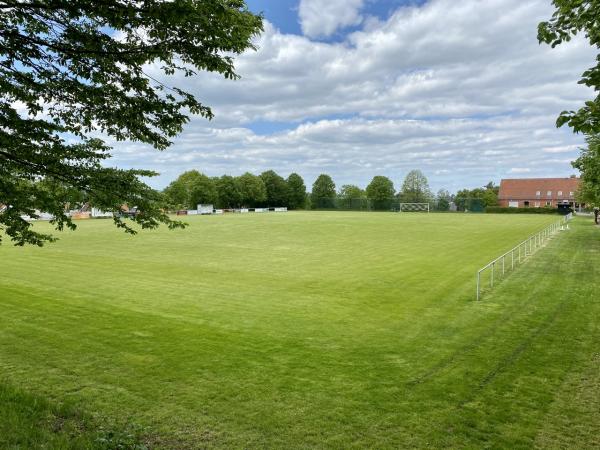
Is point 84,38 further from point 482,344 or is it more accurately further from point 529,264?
point 529,264

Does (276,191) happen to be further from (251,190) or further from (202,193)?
(202,193)

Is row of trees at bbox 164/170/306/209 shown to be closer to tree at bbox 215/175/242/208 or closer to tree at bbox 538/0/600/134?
tree at bbox 215/175/242/208

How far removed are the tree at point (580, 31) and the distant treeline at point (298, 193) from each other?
104 m

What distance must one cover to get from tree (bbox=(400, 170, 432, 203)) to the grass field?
109 meters

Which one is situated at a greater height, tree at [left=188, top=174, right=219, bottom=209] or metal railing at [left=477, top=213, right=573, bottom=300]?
tree at [left=188, top=174, right=219, bottom=209]

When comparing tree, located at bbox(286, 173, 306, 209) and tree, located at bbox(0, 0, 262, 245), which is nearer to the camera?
tree, located at bbox(0, 0, 262, 245)

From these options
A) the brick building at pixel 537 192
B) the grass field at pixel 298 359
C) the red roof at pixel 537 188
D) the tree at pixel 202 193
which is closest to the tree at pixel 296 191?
the tree at pixel 202 193

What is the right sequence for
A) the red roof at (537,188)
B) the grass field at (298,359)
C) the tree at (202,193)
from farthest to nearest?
the tree at (202,193)
the red roof at (537,188)
the grass field at (298,359)

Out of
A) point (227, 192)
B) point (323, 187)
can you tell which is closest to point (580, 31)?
point (227, 192)

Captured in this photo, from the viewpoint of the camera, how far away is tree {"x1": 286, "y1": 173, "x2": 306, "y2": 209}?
131 metres

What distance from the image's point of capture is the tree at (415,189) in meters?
127

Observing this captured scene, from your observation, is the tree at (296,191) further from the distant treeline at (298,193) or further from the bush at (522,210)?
the bush at (522,210)

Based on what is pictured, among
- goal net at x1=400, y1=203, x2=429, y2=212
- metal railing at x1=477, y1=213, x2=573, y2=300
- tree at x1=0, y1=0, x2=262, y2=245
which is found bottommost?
metal railing at x1=477, y1=213, x2=573, y2=300

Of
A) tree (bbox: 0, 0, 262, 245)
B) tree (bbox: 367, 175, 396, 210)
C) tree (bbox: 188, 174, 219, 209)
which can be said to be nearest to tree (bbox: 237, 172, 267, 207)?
tree (bbox: 188, 174, 219, 209)
